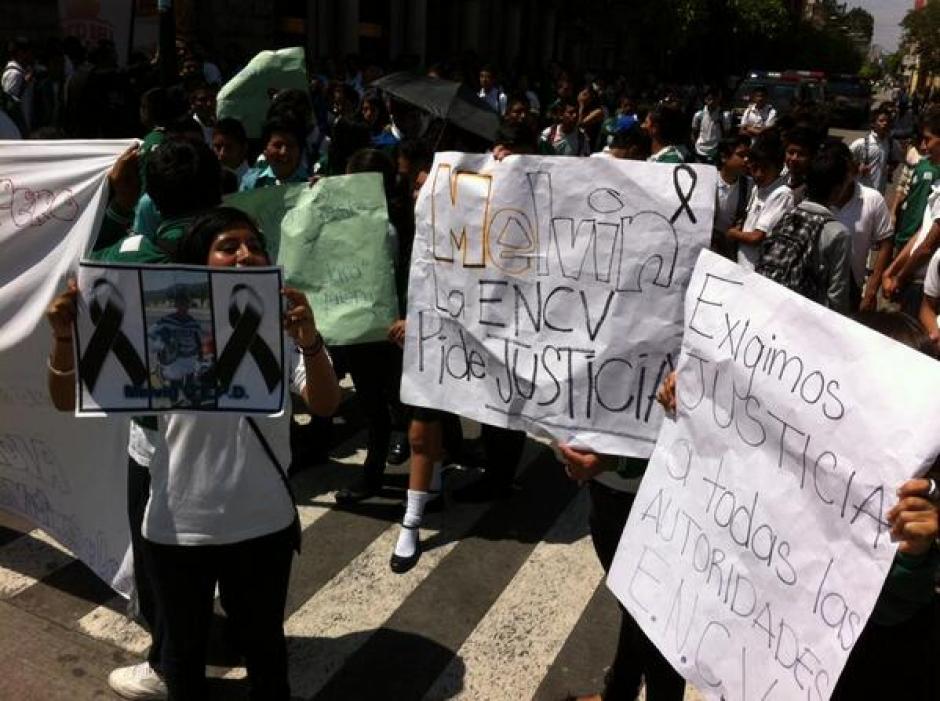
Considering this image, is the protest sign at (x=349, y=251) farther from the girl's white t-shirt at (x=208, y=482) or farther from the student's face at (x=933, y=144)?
the student's face at (x=933, y=144)

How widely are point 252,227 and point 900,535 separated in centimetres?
170

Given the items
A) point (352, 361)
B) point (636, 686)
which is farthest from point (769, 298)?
point (352, 361)

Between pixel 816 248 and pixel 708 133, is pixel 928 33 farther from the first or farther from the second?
pixel 816 248

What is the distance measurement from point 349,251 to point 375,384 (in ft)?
2.66

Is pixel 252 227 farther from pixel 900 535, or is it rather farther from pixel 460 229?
pixel 900 535

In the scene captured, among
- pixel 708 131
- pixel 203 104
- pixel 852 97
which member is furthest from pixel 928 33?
pixel 203 104

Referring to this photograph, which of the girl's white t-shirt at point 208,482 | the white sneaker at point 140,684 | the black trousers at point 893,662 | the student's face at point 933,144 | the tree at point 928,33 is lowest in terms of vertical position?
the white sneaker at point 140,684

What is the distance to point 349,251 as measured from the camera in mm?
3990

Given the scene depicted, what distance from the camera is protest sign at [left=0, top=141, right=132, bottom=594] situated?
3.28m

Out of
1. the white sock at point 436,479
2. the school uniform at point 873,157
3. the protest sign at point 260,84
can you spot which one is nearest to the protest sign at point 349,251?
the white sock at point 436,479

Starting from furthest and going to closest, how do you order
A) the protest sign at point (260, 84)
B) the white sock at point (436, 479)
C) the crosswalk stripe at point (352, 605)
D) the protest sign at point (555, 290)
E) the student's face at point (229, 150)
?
the protest sign at point (260, 84) < the student's face at point (229, 150) < the white sock at point (436, 479) < the crosswalk stripe at point (352, 605) < the protest sign at point (555, 290)

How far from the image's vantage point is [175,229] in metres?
2.62

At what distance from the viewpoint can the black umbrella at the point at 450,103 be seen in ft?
20.3

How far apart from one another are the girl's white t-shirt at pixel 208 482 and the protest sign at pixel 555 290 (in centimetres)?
81
